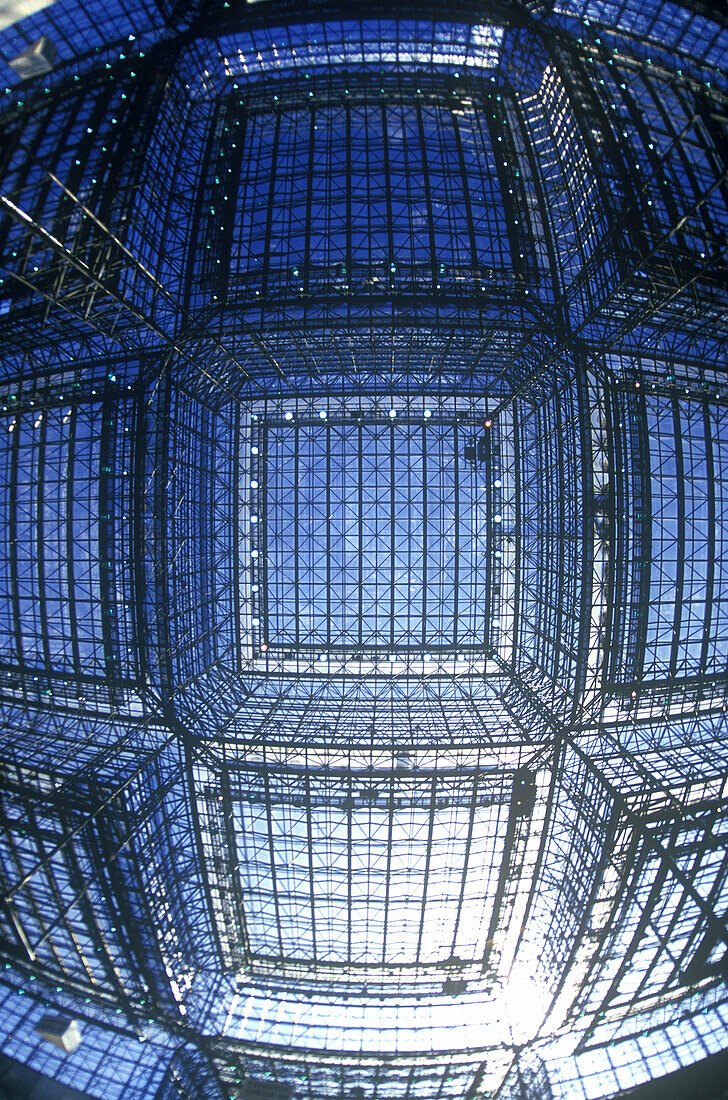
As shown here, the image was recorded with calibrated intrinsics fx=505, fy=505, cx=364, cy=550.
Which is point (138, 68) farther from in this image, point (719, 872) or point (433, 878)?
point (719, 872)

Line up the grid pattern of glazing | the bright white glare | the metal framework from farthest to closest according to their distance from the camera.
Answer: the grid pattern of glazing
the bright white glare
the metal framework

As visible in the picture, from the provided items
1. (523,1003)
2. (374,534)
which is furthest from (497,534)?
(523,1003)

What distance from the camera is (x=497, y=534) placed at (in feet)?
76.2

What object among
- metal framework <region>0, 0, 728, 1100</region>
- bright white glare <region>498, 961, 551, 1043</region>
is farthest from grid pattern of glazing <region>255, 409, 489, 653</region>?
bright white glare <region>498, 961, 551, 1043</region>

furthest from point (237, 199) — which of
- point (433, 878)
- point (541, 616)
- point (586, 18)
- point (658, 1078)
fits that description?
point (658, 1078)

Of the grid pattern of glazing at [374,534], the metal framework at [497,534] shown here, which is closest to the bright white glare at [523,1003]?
the metal framework at [497,534]

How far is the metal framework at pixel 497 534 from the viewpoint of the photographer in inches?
700

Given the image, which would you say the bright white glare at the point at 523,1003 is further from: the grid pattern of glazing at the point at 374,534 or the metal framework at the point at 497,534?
the grid pattern of glazing at the point at 374,534

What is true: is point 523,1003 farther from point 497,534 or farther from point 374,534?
point 374,534

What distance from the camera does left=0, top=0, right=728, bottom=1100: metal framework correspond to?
17.8m

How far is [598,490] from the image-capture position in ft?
63.2

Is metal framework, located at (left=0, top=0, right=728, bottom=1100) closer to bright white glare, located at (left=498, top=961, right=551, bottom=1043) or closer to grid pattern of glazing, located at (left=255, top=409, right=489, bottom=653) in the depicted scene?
bright white glare, located at (left=498, top=961, right=551, bottom=1043)

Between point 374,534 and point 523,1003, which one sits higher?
point 374,534

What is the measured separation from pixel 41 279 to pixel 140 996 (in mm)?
26600
